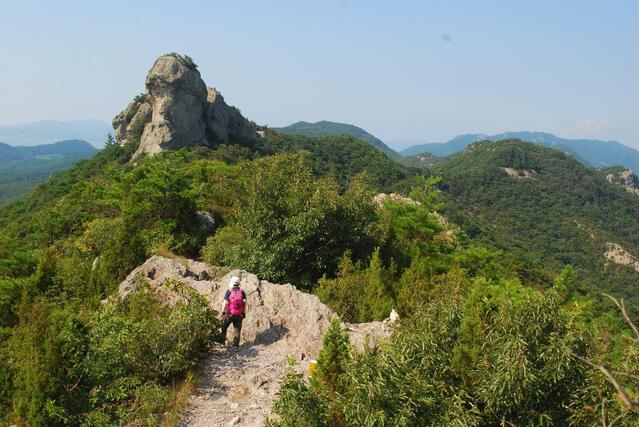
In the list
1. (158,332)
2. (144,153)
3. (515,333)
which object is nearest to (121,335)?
(158,332)

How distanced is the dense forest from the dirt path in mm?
346

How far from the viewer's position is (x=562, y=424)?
5703 mm

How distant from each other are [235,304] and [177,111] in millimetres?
46535

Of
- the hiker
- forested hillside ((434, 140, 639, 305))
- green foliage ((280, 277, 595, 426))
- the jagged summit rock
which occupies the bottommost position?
forested hillside ((434, 140, 639, 305))

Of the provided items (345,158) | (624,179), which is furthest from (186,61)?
(624,179)

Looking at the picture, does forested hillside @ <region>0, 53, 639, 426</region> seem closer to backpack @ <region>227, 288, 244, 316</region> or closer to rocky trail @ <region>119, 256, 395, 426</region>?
rocky trail @ <region>119, 256, 395, 426</region>

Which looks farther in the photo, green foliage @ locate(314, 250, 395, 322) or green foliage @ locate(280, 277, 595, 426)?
green foliage @ locate(314, 250, 395, 322)

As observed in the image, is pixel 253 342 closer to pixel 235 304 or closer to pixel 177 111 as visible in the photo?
pixel 235 304

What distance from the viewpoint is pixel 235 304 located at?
31.6 feet

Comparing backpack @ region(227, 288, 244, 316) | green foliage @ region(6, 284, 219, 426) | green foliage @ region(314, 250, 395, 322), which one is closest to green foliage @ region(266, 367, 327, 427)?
green foliage @ region(6, 284, 219, 426)

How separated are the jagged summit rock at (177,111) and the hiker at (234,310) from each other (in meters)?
Answer: 43.6

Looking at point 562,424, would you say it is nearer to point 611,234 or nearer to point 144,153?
point 144,153

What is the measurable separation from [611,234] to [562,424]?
109 meters

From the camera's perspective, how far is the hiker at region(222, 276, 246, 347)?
9.64 meters
